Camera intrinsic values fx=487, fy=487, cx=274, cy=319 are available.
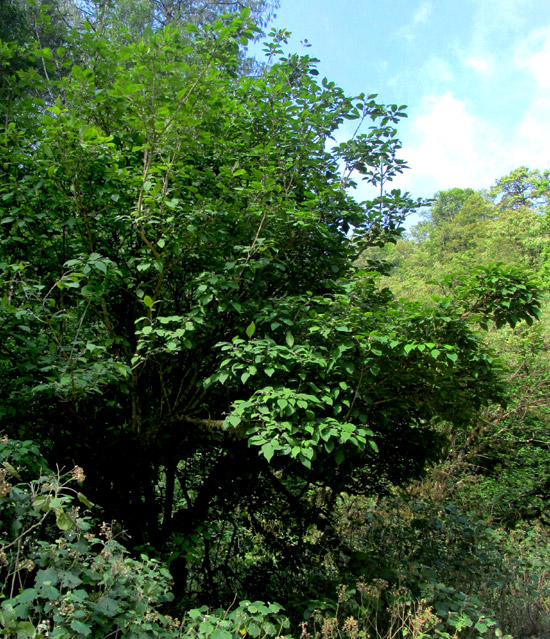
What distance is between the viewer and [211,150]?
371 cm

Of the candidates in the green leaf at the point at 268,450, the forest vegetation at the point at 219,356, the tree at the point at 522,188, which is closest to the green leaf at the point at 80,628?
the forest vegetation at the point at 219,356

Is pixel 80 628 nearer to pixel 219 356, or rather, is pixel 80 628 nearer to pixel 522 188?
pixel 219 356

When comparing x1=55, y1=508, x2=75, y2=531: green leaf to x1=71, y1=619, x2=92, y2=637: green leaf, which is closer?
x1=71, y1=619, x2=92, y2=637: green leaf

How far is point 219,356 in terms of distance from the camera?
3.01 metres

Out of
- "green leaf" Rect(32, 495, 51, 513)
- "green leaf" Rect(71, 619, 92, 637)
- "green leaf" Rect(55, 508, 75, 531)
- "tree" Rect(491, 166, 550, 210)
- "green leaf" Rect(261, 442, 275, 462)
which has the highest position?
"tree" Rect(491, 166, 550, 210)

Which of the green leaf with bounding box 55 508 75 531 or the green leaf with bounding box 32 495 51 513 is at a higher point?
the green leaf with bounding box 32 495 51 513

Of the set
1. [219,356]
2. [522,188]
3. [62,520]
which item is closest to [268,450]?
[219,356]

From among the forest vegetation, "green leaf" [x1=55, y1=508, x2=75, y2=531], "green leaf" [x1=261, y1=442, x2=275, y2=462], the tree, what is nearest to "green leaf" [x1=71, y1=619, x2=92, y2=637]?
the forest vegetation

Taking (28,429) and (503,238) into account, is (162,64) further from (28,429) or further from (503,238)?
(503,238)

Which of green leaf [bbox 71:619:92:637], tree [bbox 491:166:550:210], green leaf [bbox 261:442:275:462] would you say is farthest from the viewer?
tree [bbox 491:166:550:210]

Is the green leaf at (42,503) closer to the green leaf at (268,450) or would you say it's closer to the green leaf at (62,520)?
the green leaf at (62,520)

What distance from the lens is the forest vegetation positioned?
2.49 metres

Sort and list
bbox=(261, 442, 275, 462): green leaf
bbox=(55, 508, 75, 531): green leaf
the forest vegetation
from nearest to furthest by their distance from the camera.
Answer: bbox=(55, 508, 75, 531): green leaf
bbox=(261, 442, 275, 462): green leaf
the forest vegetation

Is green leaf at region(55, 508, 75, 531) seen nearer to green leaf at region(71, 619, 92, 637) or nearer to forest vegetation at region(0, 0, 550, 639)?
forest vegetation at region(0, 0, 550, 639)
